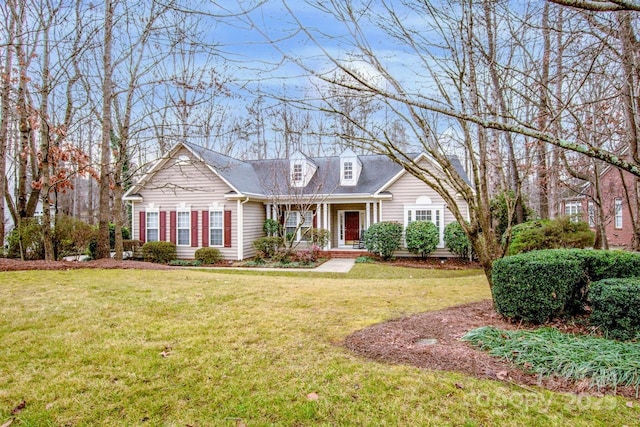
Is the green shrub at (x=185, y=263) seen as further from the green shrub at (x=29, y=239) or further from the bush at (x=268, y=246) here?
the green shrub at (x=29, y=239)

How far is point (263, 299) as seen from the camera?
6574mm

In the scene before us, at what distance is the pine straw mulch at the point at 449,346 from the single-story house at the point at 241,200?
10516 mm

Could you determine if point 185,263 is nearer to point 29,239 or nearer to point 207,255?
point 207,255

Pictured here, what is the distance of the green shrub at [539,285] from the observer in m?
4.63

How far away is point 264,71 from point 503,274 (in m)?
3.96

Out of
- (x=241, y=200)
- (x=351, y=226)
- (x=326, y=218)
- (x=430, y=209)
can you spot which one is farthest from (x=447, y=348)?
(x=351, y=226)

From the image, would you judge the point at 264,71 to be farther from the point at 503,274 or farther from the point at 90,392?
the point at 503,274

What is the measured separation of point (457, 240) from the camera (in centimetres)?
1484

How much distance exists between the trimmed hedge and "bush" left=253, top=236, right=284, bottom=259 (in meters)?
11.5

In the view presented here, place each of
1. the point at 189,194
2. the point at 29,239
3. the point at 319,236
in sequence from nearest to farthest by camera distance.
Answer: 1. the point at 29,239
2. the point at 189,194
3. the point at 319,236

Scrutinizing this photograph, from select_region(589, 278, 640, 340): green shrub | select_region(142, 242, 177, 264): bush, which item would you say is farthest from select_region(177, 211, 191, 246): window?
select_region(589, 278, 640, 340): green shrub

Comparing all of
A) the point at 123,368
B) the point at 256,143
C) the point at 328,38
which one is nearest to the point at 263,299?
the point at 123,368

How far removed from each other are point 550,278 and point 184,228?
590 inches

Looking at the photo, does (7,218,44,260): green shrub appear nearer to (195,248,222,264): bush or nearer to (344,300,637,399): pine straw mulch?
(195,248,222,264): bush
